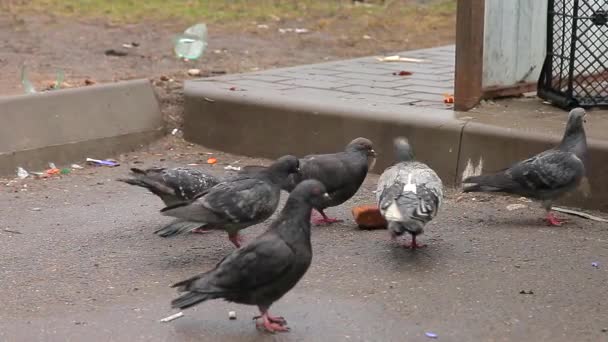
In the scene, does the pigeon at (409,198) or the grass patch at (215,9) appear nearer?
the pigeon at (409,198)

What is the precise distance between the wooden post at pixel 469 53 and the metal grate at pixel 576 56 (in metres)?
0.61

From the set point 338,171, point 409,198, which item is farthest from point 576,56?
point 409,198

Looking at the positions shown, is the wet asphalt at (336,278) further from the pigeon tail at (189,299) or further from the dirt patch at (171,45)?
the dirt patch at (171,45)

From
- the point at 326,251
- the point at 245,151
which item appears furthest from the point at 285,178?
the point at 245,151

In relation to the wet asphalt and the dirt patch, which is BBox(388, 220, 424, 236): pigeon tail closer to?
the wet asphalt

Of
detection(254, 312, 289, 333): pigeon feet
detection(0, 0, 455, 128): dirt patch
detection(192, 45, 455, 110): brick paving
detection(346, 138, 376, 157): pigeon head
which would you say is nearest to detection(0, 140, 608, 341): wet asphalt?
detection(254, 312, 289, 333): pigeon feet

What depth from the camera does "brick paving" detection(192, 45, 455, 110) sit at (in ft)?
25.5

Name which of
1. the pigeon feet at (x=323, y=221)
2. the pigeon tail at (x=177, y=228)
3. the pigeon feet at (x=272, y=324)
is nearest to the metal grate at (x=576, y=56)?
the pigeon feet at (x=323, y=221)

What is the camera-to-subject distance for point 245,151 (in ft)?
25.6

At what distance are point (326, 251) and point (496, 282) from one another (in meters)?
1.06

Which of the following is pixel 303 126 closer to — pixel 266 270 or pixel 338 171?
pixel 338 171

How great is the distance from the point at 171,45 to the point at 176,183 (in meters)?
5.34

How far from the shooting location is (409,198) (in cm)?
512

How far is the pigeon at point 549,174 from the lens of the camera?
5797 millimetres
